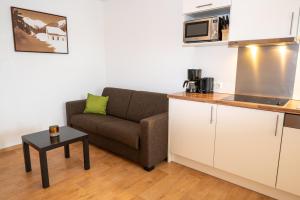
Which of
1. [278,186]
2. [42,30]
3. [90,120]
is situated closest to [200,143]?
[278,186]

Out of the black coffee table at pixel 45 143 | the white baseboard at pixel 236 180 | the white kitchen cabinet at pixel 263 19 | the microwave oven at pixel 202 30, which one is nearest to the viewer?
the white kitchen cabinet at pixel 263 19

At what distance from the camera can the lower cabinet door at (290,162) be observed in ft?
5.79

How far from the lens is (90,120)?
10.2 ft

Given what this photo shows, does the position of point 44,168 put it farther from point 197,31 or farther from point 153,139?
point 197,31

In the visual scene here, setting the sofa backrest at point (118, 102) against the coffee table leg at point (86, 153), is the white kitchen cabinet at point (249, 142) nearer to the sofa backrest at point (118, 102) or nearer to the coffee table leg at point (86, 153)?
the coffee table leg at point (86, 153)

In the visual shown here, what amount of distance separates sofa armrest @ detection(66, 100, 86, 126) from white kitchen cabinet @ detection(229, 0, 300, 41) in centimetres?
264

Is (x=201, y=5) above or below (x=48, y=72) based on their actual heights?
above

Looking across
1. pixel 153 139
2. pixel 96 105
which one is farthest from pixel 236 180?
pixel 96 105

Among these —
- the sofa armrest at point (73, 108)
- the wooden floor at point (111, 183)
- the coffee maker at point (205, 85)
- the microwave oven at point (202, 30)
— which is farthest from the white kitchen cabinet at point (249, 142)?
the sofa armrest at point (73, 108)

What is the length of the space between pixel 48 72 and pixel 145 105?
1756mm

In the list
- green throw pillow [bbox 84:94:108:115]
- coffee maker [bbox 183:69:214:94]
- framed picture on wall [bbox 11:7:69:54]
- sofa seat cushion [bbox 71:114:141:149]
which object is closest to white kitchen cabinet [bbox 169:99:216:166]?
coffee maker [bbox 183:69:214:94]

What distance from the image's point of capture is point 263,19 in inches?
78.2

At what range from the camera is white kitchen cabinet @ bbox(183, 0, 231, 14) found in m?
2.20

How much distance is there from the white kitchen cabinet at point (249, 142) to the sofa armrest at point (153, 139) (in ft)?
2.21
